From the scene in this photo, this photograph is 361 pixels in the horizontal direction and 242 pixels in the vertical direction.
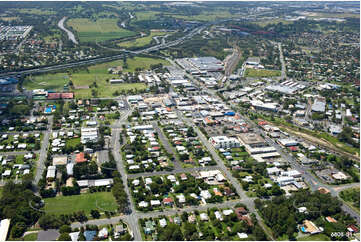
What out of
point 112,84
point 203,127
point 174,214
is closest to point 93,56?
point 112,84

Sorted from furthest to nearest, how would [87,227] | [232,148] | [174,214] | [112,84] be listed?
[112,84], [232,148], [174,214], [87,227]

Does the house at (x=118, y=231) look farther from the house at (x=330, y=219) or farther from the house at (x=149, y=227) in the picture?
the house at (x=330, y=219)

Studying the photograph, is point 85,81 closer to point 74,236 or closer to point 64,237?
point 74,236

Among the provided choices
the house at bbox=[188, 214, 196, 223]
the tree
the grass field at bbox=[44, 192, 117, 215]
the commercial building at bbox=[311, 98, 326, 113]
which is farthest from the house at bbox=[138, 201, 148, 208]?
the commercial building at bbox=[311, 98, 326, 113]

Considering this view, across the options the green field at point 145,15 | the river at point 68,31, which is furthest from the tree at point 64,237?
the green field at point 145,15

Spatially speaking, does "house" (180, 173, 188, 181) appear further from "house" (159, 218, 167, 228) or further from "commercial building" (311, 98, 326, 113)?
"commercial building" (311, 98, 326, 113)

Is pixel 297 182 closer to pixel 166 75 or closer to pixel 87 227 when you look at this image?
pixel 87 227
